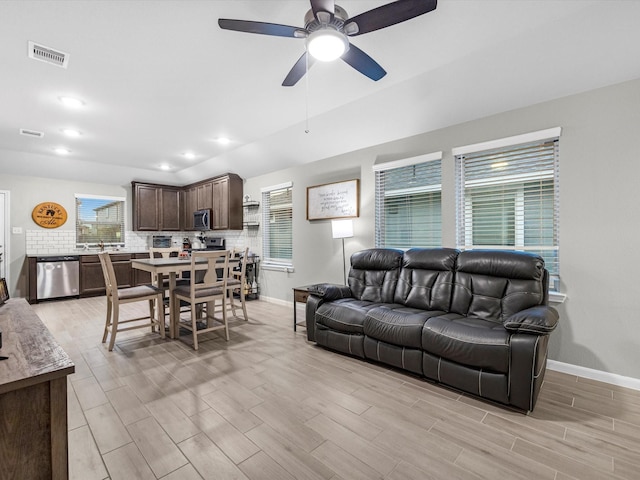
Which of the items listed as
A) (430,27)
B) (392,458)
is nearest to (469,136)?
(430,27)

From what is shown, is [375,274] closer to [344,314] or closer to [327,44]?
[344,314]

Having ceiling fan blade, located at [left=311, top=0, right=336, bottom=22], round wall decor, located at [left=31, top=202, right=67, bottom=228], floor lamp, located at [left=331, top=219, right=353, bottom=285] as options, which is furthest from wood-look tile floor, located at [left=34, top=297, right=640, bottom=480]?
round wall decor, located at [left=31, top=202, right=67, bottom=228]

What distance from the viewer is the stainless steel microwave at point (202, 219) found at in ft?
22.2

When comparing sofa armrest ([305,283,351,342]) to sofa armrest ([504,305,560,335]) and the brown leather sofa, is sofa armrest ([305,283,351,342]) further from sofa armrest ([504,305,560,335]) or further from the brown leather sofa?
sofa armrest ([504,305,560,335])

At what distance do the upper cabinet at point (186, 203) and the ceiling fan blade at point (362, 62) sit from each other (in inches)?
179

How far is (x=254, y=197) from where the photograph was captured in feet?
20.6

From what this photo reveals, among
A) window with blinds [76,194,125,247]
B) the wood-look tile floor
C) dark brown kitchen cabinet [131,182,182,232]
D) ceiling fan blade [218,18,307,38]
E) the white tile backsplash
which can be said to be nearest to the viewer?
the wood-look tile floor

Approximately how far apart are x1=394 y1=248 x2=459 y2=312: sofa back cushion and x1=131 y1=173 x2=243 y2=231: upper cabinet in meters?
4.01

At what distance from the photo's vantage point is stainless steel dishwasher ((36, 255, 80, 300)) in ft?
18.6

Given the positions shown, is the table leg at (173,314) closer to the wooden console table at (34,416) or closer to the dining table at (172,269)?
the dining table at (172,269)

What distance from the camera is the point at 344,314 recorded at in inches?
125

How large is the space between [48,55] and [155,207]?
506 centimetres

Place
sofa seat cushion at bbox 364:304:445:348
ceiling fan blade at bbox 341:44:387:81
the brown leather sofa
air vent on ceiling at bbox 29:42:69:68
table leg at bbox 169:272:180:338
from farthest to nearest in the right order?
table leg at bbox 169:272:180:338
sofa seat cushion at bbox 364:304:445:348
air vent on ceiling at bbox 29:42:69:68
the brown leather sofa
ceiling fan blade at bbox 341:44:387:81

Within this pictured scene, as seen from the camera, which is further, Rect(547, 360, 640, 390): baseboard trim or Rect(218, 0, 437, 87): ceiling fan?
Rect(547, 360, 640, 390): baseboard trim
